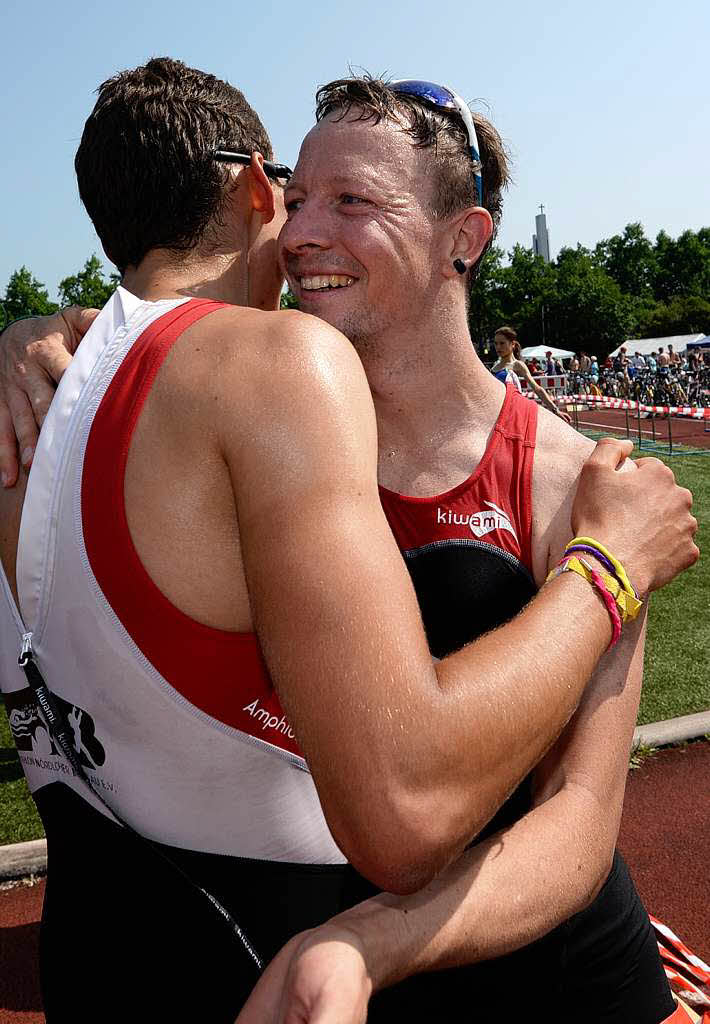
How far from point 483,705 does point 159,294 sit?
101 cm

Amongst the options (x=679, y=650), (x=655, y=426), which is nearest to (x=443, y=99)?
(x=679, y=650)

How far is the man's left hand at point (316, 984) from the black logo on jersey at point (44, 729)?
46cm

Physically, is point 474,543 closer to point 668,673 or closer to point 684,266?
point 668,673

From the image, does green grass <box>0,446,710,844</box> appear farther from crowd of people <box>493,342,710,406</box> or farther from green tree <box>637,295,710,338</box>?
green tree <box>637,295,710,338</box>

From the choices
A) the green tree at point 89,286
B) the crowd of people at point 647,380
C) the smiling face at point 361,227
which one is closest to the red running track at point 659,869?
the smiling face at point 361,227

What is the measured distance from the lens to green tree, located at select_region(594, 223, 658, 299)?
307 ft

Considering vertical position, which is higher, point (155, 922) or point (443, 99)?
point (443, 99)

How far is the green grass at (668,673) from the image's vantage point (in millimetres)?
5152

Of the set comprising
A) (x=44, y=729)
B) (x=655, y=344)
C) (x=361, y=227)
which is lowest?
(x=44, y=729)

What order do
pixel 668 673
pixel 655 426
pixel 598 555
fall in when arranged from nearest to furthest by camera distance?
pixel 598 555
pixel 668 673
pixel 655 426

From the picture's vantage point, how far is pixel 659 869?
14.5ft

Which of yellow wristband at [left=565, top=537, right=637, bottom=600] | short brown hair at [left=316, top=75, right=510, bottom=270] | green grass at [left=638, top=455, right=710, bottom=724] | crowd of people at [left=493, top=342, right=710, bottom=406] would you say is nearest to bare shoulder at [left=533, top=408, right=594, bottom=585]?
yellow wristband at [left=565, top=537, right=637, bottom=600]

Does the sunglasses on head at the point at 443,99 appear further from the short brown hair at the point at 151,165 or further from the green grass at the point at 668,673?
the green grass at the point at 668,673

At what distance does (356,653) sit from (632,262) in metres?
100
